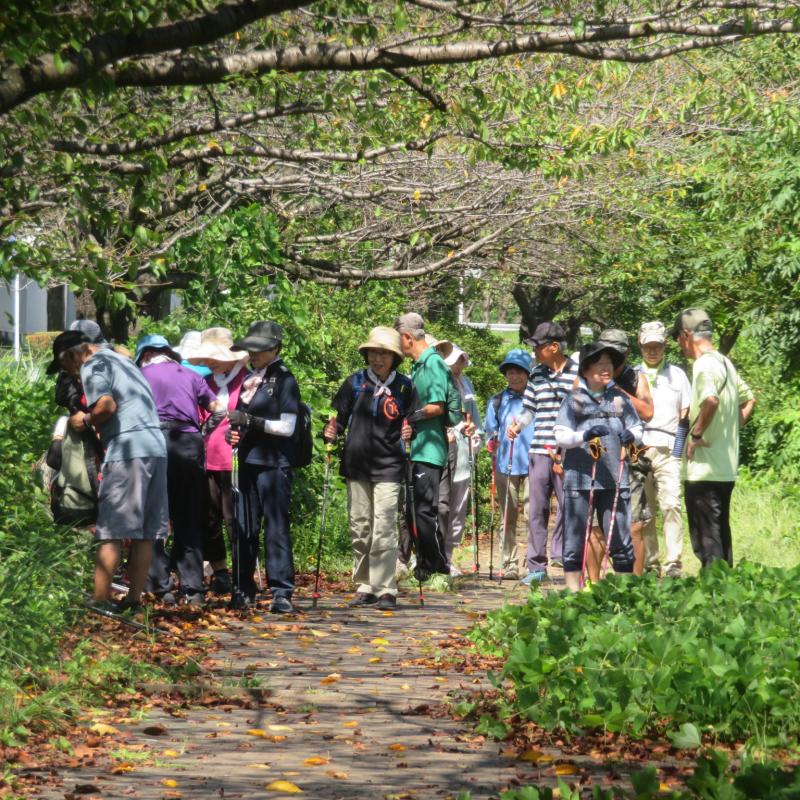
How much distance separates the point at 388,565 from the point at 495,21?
4.72 meters

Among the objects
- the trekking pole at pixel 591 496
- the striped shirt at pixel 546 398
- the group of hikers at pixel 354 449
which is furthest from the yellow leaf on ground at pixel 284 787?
the striped shirt at pixel 546 398

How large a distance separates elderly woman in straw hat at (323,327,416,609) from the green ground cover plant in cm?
317

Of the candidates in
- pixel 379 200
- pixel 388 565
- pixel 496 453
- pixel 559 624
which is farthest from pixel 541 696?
pixel 379 200

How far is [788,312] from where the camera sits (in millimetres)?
16094

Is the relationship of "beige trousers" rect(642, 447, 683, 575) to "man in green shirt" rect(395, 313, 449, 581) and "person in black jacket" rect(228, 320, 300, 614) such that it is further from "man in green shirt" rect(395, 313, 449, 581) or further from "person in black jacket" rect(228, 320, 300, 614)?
"person in black jacket" rect(228, 320, 300, 614)

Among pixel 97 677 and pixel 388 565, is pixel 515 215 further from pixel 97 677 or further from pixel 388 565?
pixel 97 677

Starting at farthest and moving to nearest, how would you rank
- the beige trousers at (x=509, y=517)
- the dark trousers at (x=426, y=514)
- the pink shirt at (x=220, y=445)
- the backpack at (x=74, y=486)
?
the beige trousers at (x=509, y=517)
the dark trousers at (x=426, y=514)
the pink shirt at (x=220, y=445)
the backpack at (x=74, y=486)

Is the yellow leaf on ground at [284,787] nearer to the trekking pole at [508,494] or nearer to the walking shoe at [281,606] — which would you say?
the walking shoe at [281,606]

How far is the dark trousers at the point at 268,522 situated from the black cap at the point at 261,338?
84cm

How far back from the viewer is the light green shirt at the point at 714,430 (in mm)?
10469

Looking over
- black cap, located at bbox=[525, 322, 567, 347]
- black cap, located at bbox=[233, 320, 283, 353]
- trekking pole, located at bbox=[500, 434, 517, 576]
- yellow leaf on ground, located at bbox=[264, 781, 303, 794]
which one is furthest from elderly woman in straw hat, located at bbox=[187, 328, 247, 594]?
yellow leaf on ground, located at bbox=[264, 781, 303, 794]

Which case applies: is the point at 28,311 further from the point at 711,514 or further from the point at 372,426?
the point at 711,514

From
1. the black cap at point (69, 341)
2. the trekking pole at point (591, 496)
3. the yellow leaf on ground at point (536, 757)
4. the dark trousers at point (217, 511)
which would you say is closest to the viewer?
the yellow leaf on ground at point (536, 757)

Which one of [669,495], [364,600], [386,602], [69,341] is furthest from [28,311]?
[69,341]
